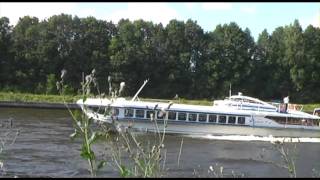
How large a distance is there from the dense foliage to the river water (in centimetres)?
3695

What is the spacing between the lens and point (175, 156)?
98.8 ft

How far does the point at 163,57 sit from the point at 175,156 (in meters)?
53.9

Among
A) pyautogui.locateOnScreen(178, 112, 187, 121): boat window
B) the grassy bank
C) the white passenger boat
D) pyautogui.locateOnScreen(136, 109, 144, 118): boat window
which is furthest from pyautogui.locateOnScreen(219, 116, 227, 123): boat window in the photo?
the grassy bank

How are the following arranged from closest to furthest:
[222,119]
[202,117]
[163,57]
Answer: [202,117] → [222,119] → [163,57]

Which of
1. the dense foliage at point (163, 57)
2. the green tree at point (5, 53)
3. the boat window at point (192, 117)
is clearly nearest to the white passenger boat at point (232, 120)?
the boat window at point (192, 117)

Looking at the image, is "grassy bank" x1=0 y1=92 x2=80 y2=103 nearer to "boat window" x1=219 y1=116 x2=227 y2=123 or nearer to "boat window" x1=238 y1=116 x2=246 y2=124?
"boat window" x1=219 y1=116 x2=227 y2=123

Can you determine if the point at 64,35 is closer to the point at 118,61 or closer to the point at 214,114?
the point at 118,61

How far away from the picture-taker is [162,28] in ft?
288

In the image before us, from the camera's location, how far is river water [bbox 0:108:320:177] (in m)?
24.3

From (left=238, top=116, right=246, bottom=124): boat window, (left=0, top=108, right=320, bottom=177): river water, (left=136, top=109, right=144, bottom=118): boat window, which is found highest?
(left=136, top=109, right=144, bottom=118): boat window

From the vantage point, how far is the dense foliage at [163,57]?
79375 millimetres

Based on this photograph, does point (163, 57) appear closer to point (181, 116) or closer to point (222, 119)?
point (222, 119)

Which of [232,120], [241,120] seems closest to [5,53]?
[232,120]

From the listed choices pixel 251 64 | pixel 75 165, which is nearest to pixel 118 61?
pixel 251 64
